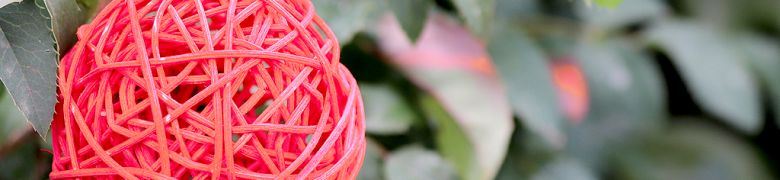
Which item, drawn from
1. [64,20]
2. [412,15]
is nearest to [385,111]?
[412,15]

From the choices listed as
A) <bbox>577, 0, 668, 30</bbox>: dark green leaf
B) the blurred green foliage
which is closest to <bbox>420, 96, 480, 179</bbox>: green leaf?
the blurred green foliage

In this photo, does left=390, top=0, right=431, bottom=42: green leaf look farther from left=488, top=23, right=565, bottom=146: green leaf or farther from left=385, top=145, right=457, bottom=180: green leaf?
left=488, top=23, right=565, bottom=146: green leaf

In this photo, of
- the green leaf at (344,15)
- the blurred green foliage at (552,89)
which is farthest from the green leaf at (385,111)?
the green leaf at (344,15)

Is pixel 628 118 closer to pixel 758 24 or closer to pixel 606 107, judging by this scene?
pixel 606 107

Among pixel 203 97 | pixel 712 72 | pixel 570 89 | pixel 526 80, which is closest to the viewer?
pixel 203 97

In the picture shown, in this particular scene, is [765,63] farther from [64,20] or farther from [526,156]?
[64,20]

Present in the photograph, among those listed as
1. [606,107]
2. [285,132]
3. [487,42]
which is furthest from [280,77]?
[606,107]
